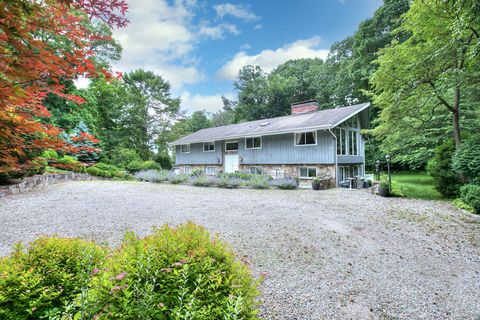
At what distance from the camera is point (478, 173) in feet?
25.5

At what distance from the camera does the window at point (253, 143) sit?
55.6 ft

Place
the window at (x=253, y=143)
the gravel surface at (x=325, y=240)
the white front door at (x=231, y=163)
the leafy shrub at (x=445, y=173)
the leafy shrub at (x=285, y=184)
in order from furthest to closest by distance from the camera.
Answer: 1. the white front door at (x=231, y=163)
2. the window at (x=253, y=143)
3. the leafy shrub at (x=285, y=184)
4. the leafy shrub at (x=445, y=173)
5. the gravel surface at (x=325, y=240)

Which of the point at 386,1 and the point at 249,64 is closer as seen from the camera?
the point at 386,1

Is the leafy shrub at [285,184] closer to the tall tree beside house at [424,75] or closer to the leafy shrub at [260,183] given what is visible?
the leafy shrub at [260,183]

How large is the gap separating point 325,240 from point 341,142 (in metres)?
10.5

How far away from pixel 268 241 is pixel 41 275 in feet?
11.9

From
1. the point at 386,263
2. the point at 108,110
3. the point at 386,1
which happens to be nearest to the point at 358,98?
the point at 386,1

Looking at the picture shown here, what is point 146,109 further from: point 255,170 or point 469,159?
point 469,159

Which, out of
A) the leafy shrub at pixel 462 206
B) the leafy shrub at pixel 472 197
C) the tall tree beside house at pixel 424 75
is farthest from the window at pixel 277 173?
the leafy shrub at pixel 472 197

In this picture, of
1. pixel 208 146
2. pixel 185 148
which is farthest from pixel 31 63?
pixel 185 148

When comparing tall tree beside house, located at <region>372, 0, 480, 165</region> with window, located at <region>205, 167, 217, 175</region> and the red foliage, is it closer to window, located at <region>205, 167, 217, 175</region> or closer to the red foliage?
the red foliage

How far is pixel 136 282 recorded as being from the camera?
1589 mm

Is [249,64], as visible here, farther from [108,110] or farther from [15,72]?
[15,72]

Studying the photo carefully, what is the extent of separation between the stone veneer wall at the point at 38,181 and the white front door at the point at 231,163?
32.1 ft
